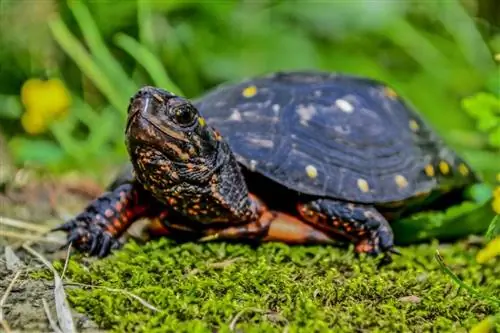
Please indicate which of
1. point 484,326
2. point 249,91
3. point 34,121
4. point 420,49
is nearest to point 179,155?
point 249,91

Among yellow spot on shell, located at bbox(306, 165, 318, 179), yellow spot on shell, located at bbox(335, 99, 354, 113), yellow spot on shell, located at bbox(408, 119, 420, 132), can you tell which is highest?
yellow spot on shell, located at bbox(335, 99, 354, 113)

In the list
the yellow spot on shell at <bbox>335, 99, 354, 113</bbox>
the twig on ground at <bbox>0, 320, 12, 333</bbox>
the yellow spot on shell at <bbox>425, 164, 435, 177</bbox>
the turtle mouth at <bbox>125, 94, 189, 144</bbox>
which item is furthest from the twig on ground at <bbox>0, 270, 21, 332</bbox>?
the yellow spot on shell at <bbox>425, 164, 435, 177</bbox>

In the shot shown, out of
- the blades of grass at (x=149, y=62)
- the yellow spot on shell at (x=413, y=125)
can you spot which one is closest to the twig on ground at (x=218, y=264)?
the yellow spot on shell at (x=413, y=125)

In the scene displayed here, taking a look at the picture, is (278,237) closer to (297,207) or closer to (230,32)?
(297,207)

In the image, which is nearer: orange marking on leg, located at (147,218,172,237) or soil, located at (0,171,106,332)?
soil, located at (0,171,106,332)

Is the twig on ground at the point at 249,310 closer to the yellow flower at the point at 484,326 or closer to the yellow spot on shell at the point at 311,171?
the yellow flower at the point at 484,326

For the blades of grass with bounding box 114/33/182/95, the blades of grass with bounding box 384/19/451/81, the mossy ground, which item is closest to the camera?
the mossy ground

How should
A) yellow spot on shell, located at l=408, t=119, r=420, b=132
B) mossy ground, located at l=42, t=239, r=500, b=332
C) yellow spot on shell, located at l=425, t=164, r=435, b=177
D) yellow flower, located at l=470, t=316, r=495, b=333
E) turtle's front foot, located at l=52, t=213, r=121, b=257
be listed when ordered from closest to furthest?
yellow flower, located at l=470, t=316, r=495, b=333 → mossy ground, located at l=42, t=239, r=500, b=332 → turtle's front foot, located at l=52, t=213, r=121, b=257 → yellow spot on shell, located at l=425, t=164, r=435, b=177 → yellow spot on shell, located at l=408, t=119, r=420, b=132

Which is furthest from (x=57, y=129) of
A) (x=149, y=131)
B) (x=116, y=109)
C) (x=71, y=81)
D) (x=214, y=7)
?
(x=149, y=131)

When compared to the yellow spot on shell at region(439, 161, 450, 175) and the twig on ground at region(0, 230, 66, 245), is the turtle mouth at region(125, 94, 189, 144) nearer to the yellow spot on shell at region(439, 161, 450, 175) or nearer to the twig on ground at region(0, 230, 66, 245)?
the twig on ground at region(0, 230, 66, 245)
